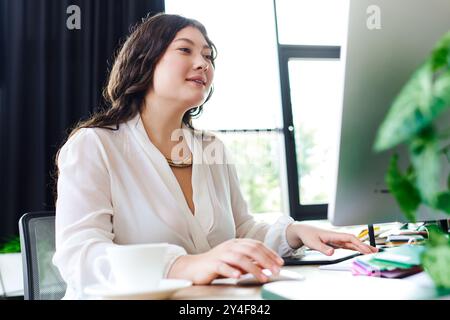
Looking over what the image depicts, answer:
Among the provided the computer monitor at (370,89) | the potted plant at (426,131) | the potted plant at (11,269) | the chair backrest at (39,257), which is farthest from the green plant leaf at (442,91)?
the potted plant at (11,269)

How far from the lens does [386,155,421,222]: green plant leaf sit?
1.03 ft

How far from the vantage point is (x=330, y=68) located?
291 cm

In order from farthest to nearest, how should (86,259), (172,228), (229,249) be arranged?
(172,228), (86,259), (229,249)

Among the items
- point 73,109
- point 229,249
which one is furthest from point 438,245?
point 73,109

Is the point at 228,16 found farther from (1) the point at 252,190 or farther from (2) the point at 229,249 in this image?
(2) the point at 229,249

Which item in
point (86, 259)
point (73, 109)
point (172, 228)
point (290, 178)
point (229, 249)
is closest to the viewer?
point (229, 249)

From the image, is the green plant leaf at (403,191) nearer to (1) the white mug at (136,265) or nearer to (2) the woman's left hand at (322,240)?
(1) the white mug at (136,265)

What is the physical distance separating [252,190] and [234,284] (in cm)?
214

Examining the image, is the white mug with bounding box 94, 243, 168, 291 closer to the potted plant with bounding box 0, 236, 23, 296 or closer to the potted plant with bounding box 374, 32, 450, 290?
the potted plant with bounding box 374, 32, 450, 290

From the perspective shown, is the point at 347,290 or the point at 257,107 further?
the point at 257,107

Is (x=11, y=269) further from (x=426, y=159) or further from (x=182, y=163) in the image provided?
(x=426, y=159)

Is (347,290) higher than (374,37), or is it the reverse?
(374,37)

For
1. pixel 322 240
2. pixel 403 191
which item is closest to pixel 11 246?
pixel 322 240

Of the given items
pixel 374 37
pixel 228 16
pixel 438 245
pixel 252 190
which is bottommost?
pixel 252 190
